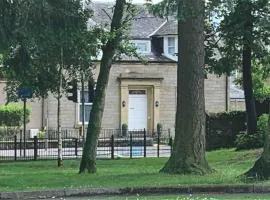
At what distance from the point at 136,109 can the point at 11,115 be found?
8443mm

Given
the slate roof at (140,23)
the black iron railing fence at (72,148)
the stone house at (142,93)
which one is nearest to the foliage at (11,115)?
the stone house at (142,93)

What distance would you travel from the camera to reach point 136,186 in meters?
15.8

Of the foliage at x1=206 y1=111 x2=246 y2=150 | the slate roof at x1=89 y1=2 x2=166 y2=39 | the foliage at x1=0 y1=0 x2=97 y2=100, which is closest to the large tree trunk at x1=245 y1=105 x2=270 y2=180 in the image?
the foliage at x1=0 y1=0 x2=97 y2=100

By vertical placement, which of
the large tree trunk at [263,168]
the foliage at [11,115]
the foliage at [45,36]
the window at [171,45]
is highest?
the window at [171,45]

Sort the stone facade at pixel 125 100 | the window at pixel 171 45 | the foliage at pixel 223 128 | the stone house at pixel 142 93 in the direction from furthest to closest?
1. the window at pixel 171 45
2. the stone house at pixel 142 93
3. the stone facade at pixel 125 100
4. the foliage at pixel 223 128

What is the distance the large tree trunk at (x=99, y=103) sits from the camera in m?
20.0

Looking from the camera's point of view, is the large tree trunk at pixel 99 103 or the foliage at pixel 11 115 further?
the foliage at pixel 11 115

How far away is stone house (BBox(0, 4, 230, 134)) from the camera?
137 feet

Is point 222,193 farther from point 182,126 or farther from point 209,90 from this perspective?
point 209,90

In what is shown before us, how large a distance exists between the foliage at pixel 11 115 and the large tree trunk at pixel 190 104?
2243 centimetres

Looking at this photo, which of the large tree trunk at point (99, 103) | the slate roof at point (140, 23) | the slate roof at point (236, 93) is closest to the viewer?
the large tree trunk at point (99, 103)

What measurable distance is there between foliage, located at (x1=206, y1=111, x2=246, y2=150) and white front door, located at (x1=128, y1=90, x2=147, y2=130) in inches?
372

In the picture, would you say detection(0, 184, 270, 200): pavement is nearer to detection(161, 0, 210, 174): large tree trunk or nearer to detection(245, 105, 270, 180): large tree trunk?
detection(245, 105, 270, 180): large tree trunk

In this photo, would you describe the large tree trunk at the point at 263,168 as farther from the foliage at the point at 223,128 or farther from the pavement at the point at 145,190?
the foliage at the point at 223,128
